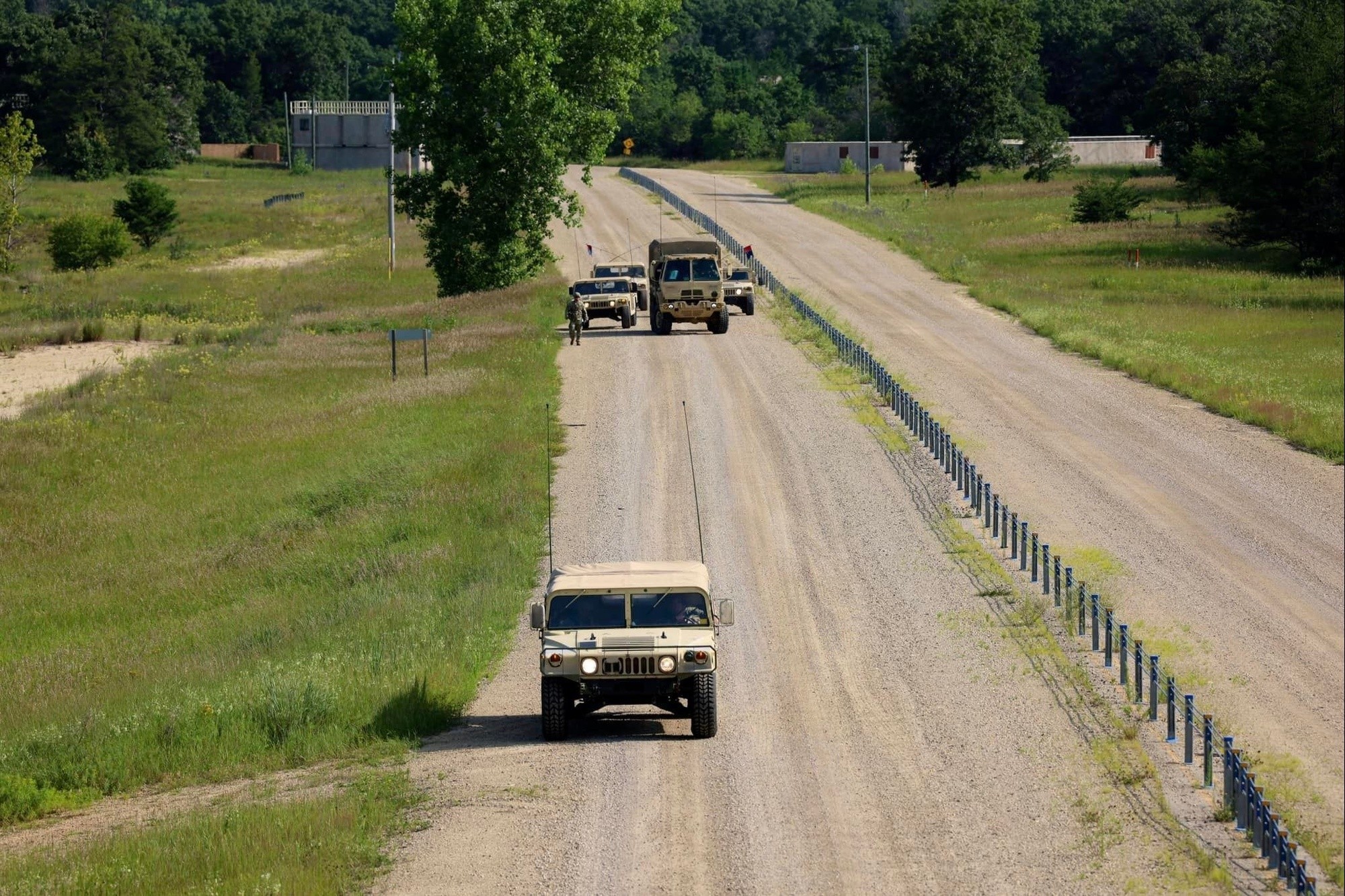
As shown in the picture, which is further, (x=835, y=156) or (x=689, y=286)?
(x=835, y=156)

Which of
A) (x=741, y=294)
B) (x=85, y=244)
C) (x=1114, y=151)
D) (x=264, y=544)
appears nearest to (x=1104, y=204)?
(x=741, y=294)

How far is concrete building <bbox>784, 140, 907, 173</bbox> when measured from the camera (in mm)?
146625

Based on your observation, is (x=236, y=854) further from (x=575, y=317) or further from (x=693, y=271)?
(x=693, y=271)

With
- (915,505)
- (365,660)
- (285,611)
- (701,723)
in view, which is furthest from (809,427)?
(701,723)

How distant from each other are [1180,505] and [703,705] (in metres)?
15.9

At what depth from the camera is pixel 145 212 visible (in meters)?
110

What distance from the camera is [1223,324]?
66.8ft

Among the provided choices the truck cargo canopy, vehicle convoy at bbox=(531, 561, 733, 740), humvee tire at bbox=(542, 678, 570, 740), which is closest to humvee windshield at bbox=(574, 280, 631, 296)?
the truck cargo canopy

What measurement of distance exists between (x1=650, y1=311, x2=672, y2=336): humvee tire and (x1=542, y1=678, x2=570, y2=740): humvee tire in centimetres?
3825

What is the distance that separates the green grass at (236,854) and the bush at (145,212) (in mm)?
97038

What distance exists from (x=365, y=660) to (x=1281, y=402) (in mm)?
16828

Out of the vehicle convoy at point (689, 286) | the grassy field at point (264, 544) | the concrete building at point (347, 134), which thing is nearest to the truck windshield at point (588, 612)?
the grassy field at point (264, 544)

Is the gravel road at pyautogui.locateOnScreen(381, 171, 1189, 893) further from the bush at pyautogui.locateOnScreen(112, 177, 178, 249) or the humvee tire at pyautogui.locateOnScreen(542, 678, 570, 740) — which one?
the bush at pyautogui.locateOnScreen(112, 177, 178, 249)

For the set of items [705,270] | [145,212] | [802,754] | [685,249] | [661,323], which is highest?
[145,212]
